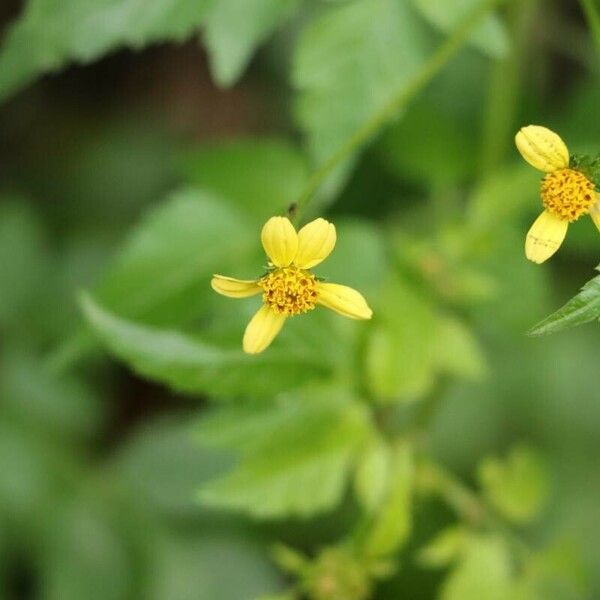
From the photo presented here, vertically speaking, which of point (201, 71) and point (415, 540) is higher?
point (201, 71)

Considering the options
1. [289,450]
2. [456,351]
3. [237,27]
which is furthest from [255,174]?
[289,450]

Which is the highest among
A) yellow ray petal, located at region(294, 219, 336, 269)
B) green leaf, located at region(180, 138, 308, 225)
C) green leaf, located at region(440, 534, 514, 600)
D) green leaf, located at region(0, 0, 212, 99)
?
green leaf, located at region(180, 138, 308, 225)

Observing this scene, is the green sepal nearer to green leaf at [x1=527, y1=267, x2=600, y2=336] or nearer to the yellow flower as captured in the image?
the yellow flower

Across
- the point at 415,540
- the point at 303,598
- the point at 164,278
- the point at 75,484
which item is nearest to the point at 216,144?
the point at 164,278

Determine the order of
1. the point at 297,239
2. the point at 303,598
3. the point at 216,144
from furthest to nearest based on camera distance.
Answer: the point at 303,598 → the point at 216,144 → the point at 297,239

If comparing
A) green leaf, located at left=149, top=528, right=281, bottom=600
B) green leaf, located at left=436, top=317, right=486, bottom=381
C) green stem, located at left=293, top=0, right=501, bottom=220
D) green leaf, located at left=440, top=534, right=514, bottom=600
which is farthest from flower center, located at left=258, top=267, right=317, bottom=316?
green leaf, located at left=149, top=528, right=281, bottom=600

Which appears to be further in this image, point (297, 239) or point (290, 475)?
point (290, 475)

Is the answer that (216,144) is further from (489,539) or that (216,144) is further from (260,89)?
(489,539)

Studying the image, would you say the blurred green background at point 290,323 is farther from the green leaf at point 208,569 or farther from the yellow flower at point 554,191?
the yellow flower at point 554,191
